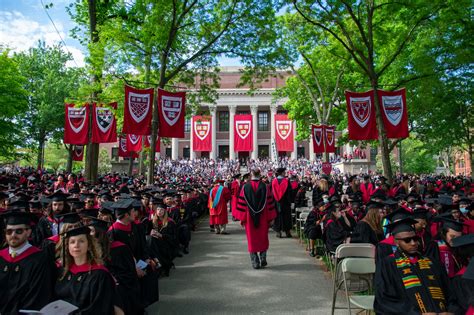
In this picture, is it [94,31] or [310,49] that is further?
[310,49]

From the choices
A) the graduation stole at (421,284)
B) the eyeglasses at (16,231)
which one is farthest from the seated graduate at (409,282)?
the eyeglasses at (16,231)

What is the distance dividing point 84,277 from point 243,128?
38105 mm

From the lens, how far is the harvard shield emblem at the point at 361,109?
41.5 feet

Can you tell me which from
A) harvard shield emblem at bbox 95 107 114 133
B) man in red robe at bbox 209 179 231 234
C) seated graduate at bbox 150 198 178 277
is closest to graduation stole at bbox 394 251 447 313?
seated graduate at bbox 150 198 178 277

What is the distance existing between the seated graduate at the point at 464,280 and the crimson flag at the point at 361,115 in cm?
946

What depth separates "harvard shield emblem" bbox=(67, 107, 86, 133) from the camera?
14377 mm

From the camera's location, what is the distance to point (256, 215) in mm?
7992

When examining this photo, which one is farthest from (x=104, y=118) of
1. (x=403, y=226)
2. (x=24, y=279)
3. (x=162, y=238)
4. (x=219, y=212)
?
(x=403, y=226)

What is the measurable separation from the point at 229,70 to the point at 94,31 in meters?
44.5

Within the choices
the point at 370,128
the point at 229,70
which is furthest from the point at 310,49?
the point at 229,70

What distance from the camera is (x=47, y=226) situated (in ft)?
19.1

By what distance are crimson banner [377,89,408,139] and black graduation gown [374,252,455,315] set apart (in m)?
9.48

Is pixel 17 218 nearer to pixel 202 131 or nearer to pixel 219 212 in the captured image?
pixel 219 212

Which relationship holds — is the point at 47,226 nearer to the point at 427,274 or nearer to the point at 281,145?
the point at 427,274
